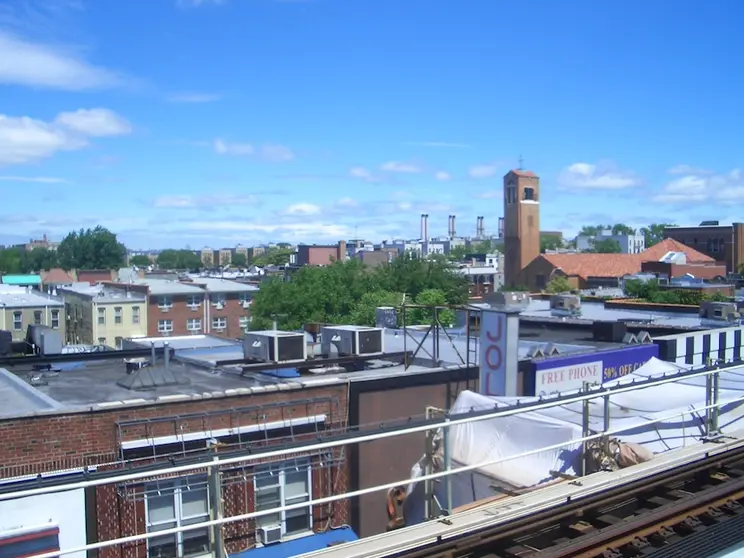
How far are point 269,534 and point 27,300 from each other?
172 feet

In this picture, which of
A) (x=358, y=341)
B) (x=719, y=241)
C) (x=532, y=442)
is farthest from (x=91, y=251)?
(x=532, y=442)

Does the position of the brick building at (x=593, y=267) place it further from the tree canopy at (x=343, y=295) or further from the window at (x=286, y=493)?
the window at (x=286, y=493)

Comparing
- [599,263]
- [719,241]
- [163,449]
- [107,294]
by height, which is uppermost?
[719,241]

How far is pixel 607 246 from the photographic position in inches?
6393

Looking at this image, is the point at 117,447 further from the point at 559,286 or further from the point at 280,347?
the point at 559,286

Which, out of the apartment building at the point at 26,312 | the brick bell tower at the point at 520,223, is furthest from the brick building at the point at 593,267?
the apartment building at the point at 26,312

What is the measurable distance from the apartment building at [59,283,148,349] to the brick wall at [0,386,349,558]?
157 feet

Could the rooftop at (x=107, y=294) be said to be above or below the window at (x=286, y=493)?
above

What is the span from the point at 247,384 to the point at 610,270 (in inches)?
2822

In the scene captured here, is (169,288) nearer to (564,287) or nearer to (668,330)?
(564,287)

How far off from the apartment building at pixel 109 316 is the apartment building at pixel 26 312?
5.30 ft

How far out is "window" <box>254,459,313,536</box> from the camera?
44.0 feet

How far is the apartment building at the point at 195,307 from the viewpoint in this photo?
60.8m

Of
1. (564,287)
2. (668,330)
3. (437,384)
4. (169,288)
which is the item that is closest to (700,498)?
A: (437,384)
